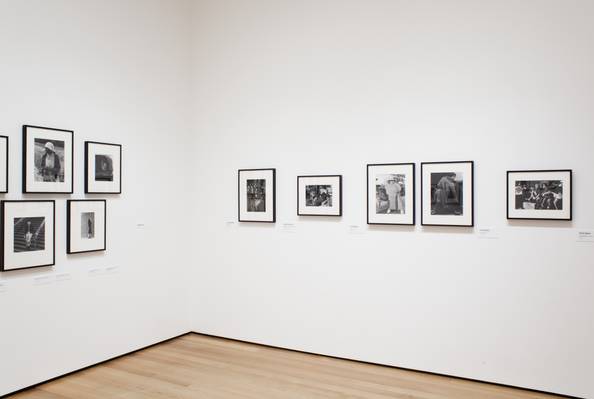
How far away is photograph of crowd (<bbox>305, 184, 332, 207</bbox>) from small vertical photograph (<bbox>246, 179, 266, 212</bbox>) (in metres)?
Answer: 0.79

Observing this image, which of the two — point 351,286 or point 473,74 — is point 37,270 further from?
point 473,74

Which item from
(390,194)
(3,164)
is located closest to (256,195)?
(390,194)

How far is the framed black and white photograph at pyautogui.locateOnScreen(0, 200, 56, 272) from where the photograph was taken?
5637mm

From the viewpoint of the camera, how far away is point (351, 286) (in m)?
7.01

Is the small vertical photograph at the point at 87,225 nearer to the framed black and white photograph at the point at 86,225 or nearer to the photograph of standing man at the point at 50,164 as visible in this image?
the framed black and white photograph at the point at 86,225

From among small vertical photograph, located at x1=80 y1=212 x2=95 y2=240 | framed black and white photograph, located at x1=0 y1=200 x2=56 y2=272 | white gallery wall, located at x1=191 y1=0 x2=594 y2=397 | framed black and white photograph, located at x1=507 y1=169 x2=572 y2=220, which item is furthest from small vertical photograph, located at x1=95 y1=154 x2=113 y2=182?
framed black and white photograph, located at x1=507 y1=169 x2=572 y2=220

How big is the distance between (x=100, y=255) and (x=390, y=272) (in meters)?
4.14

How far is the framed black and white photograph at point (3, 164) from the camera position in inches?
220

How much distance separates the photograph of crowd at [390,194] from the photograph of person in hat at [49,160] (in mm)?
4269

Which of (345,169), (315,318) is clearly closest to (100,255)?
(315,318)

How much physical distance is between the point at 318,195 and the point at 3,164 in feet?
13.5

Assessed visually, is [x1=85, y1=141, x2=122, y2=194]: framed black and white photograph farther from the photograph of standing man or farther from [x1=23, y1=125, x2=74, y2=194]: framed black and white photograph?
the photograph of standing man

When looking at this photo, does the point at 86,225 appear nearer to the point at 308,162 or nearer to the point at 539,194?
the point at 308,162

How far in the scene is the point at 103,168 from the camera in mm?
6875
